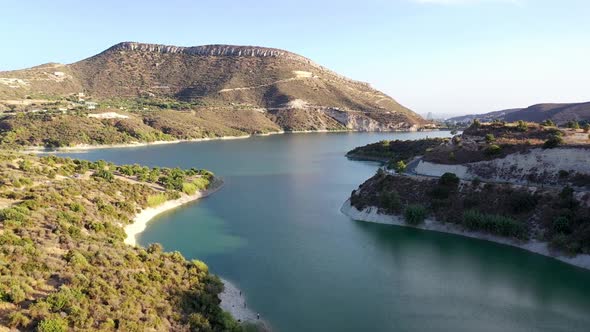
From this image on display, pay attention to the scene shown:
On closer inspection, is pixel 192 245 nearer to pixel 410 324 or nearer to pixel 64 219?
pixel 64 219

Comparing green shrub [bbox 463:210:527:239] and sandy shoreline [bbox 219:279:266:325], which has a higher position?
green shrub [bbox 463:210:527:239]

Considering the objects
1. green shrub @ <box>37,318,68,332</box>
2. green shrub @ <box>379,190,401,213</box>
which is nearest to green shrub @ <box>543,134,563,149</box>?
green shrub @ <box>379,190,401,213</box>

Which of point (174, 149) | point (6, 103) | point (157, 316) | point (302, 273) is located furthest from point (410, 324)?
point (6, 103)

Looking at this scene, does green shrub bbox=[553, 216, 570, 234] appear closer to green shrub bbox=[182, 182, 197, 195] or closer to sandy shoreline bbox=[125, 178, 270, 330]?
sandy shoreline bbox=[125, 178, 270, 330]

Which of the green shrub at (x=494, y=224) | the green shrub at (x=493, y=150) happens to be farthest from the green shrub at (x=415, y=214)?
the green shrub at (x=493, y=150)

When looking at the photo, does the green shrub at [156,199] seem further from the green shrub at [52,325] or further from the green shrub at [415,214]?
the green shrub at [52,325]
